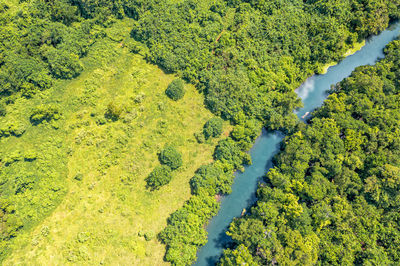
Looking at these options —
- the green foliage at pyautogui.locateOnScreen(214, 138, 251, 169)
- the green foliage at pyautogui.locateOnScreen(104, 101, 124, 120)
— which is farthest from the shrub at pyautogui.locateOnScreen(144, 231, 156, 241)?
the green foliage at pyautogui.locateOnScreen(104, 101, 124, 120)

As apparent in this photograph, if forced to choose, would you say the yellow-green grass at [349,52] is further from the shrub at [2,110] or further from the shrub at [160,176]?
the shrub at [2,110]

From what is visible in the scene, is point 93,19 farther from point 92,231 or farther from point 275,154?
point 275,154

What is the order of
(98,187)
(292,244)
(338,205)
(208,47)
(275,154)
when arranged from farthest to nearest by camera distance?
(208,47) → (275,154) → (98,187) → (338,205) → (292,244)

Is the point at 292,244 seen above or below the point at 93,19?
below

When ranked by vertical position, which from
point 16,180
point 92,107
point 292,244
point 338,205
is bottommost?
point 16,180

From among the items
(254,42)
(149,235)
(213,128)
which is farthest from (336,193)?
(254,42)

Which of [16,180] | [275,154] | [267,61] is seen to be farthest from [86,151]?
[267,61]

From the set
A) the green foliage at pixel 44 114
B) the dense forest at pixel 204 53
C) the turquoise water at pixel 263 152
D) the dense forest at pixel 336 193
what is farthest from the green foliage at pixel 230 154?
the green foliage at pixel 44 114

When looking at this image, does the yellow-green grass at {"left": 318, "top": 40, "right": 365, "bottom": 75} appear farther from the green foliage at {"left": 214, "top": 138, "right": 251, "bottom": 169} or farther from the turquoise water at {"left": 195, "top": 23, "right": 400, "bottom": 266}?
the green foliage at {"left": 214, "top": 138, "right": 251, "bottom": 169}

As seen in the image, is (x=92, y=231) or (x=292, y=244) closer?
(x=292, y=244)
